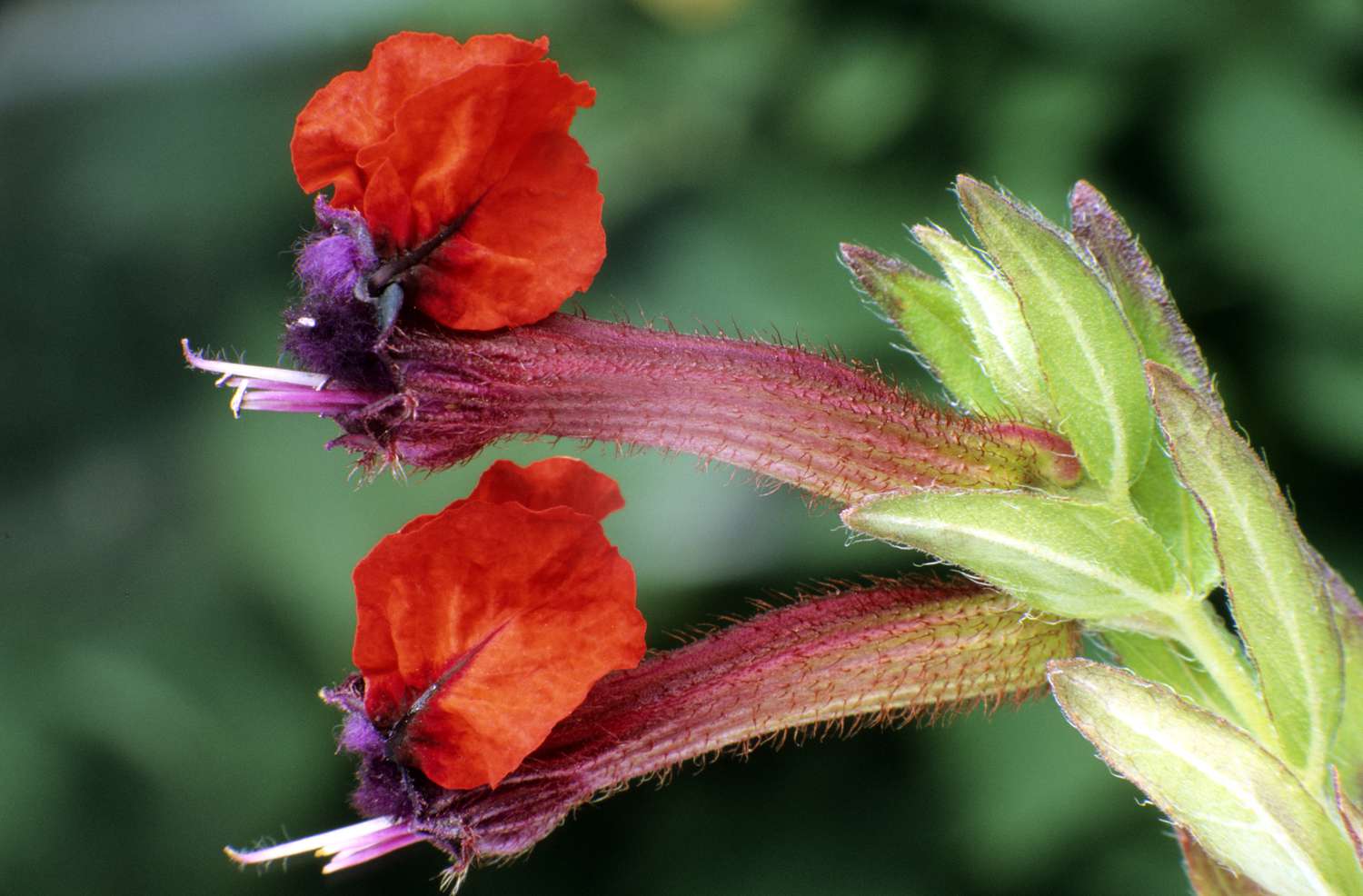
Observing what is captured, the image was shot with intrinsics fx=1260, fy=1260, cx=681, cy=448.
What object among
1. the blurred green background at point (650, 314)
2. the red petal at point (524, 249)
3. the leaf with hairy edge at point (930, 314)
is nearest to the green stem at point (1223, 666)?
the leaf with hairy edge at point (930, 314)

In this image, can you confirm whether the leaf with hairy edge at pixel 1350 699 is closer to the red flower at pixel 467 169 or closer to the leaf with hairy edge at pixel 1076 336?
the leaf with hairy edge at pixel 1076 336

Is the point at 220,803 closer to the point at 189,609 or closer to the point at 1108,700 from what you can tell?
the point at 189,609

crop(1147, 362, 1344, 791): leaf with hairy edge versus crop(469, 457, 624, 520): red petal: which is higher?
crop(1147, 362, 1344, 791): leaf with hairy edge

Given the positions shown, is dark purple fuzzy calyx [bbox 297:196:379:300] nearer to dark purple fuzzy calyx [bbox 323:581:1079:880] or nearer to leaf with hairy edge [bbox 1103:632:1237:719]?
dark purple fuzzy calyx [bbox 323:581:1079:880]

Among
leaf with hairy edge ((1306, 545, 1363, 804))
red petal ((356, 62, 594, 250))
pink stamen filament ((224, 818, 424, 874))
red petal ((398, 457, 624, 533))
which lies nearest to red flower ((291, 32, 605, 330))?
red petal ((356, 62, 594, 250))

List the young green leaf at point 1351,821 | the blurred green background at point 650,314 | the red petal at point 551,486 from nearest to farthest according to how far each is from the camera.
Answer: the young green leaf at point 1351,821 → the red petal at point 551,486 → the blurred green background at point 650,314

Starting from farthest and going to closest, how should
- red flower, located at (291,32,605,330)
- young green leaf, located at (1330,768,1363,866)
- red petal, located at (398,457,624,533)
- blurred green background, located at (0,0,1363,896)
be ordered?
blurred green background, located at (0,0,1363,896) < red petal, located at (398,457,624,533) < red flower, located at (291,32,605,330) < young green leaf, located at (1330,768,1363,866)

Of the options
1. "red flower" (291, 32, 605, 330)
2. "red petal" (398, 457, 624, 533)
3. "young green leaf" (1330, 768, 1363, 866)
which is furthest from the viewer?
"red petal" (398, 457, 624, 533)
